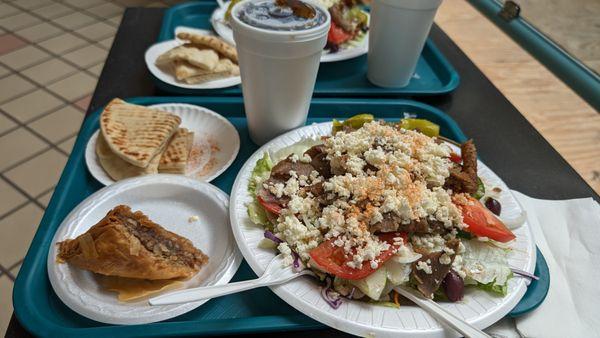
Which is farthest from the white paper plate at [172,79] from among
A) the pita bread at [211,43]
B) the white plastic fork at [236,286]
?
the white plastic fork at [236,286]

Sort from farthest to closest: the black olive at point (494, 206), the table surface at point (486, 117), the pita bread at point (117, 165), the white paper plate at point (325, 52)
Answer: the white paper plate at point (325, 52) < the table surface at point (486, 117) < the pita bread at point (117, 165) < the black olive at point (494, 206)

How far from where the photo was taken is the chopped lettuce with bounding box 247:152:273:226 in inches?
45.1

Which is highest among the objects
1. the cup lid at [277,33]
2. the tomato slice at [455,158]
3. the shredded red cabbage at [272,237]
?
the cup lid at [277,33]

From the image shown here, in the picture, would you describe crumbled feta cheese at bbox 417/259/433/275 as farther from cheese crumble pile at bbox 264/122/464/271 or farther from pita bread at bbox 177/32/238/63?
pita bread at bbox 177/32/238/63

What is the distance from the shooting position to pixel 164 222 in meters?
1.23

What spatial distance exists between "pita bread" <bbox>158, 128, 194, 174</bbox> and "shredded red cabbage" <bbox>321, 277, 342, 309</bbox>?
0.69 meters

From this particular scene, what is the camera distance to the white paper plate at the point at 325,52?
1.99m

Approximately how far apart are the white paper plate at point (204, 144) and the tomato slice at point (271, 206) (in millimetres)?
263

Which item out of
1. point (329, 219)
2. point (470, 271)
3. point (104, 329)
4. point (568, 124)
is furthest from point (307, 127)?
point (568, 124)

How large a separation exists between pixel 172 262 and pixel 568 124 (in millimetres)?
2284

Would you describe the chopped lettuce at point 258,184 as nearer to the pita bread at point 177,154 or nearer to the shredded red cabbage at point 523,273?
Result: the pita bread at point 177,154

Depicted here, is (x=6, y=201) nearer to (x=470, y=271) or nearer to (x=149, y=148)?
(x=149, y=148)

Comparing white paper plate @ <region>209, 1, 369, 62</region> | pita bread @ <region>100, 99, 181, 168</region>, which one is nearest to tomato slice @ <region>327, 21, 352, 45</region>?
white paper plate @ <region>209, 1, 369, 62</region>

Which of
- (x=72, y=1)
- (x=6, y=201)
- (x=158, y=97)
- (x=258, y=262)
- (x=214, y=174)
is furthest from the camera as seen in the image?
(x=72, y=1)
